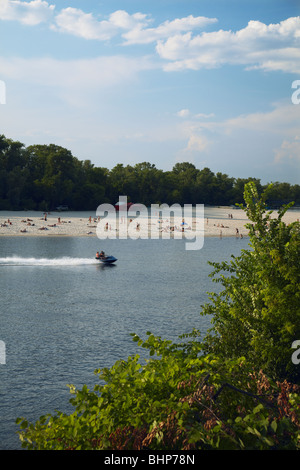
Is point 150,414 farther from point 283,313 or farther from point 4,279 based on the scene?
point 4,279

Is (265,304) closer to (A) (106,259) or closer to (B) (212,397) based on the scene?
(B) (212,397)

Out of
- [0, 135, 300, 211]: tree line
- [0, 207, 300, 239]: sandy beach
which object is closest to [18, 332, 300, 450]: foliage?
[0, 207, 300, 239]: sandy beach

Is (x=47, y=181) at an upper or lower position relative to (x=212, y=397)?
upper

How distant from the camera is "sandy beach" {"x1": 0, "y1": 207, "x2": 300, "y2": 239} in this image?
115m

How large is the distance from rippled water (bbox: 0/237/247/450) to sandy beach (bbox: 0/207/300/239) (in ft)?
65.8

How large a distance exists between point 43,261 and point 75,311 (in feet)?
110

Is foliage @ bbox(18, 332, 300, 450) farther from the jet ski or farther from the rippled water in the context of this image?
the jet ski

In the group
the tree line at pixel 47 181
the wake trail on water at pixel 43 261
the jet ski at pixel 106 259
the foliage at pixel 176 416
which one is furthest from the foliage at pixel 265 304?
the tree line at pixel 47 181

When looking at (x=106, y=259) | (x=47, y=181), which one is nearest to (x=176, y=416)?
(x=106, y=259)

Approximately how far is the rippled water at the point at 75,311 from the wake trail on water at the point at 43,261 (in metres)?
0.16

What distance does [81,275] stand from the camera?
6881cm

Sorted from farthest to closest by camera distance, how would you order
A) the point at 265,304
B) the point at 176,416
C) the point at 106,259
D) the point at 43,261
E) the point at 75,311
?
the point at 43,261
the point at 106,259
the point at 75,311
the point at 265,304
the point at 176,416

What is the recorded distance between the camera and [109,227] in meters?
129

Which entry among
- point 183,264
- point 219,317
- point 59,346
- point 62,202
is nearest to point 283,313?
point 219,317
